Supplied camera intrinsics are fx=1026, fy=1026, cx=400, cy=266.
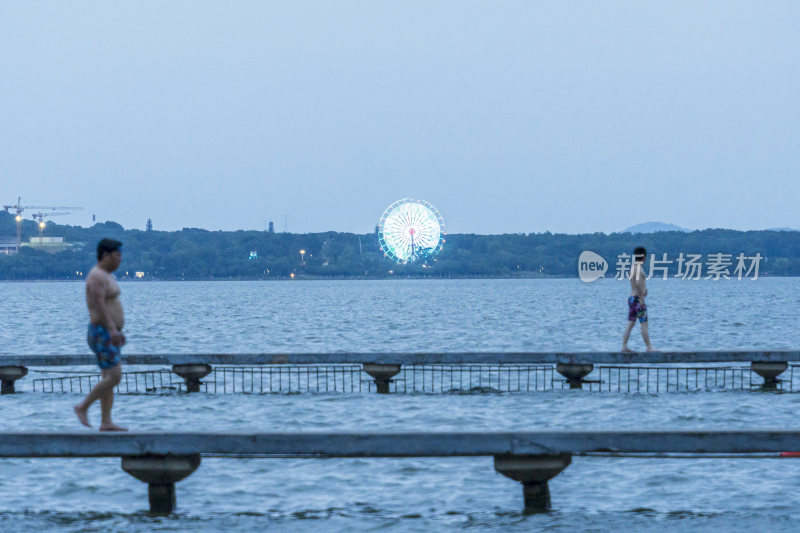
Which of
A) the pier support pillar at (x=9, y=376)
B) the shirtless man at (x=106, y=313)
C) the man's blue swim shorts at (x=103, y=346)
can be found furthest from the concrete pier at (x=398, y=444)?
the pier support pillar at (x=9, y=376)

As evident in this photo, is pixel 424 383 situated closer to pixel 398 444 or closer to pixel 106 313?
pixel 398 444

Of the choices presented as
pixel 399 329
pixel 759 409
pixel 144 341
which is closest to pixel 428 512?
pixel 759 409

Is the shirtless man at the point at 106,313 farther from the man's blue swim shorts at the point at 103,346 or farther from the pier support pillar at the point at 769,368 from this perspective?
the pier support pillar at the point at 769,368

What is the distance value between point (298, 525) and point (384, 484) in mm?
2382

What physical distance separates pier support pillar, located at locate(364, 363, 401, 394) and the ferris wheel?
78.1 meters

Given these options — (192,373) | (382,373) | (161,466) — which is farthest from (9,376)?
(161,466)

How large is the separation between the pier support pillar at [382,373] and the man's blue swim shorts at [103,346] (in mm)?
11841

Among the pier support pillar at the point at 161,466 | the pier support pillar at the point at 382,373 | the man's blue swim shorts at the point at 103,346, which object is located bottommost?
the pier support pillar at the point at 382,373

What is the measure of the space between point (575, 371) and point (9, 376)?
12.2 m

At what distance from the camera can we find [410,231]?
10131cm

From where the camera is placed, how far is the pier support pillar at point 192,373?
22000 mm

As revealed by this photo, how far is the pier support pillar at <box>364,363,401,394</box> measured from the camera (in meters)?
21.7

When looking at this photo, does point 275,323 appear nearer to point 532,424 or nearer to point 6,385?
point 6,385

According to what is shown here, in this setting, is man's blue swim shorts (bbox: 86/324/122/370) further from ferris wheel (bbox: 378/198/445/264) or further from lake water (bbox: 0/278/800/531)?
ferris wheel (bbox: 378/198/445/264)
